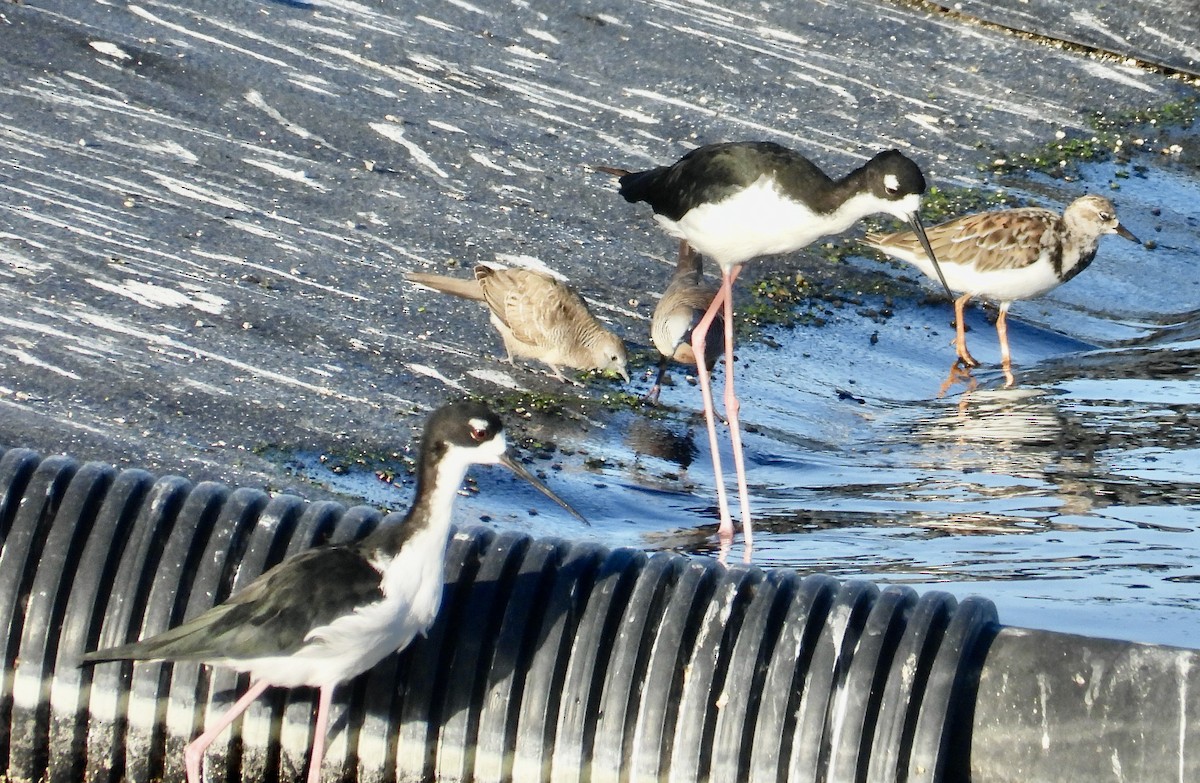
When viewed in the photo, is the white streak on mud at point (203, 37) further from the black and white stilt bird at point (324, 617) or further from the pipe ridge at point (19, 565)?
the black and white stilt bird at point (324, 617)

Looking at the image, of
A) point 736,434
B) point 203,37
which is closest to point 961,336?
point 736,434

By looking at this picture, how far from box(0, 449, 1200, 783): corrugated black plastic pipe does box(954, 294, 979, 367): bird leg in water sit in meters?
5.25

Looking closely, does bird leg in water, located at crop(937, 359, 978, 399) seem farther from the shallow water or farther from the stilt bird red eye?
the stilt bird red eye

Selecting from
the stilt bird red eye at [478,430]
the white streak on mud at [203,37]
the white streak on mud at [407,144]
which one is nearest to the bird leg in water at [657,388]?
the white streak on mud at [407,144]

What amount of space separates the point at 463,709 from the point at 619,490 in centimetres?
280

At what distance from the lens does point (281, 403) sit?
728 centimetres

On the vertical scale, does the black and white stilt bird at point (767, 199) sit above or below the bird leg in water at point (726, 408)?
above

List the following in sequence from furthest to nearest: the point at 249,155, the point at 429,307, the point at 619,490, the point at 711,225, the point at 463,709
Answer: the point at 249,155, the point at 429,307, the point at 711,225, the point at 619,490, the point at 463,709

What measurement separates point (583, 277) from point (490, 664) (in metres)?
5.32

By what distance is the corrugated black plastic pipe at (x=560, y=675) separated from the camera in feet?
13.8

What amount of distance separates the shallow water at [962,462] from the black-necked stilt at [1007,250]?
24cm

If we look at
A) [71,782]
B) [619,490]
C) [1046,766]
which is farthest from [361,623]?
[619,490]

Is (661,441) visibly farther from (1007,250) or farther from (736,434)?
(1007,250)

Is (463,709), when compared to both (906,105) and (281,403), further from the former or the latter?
(906,105)
